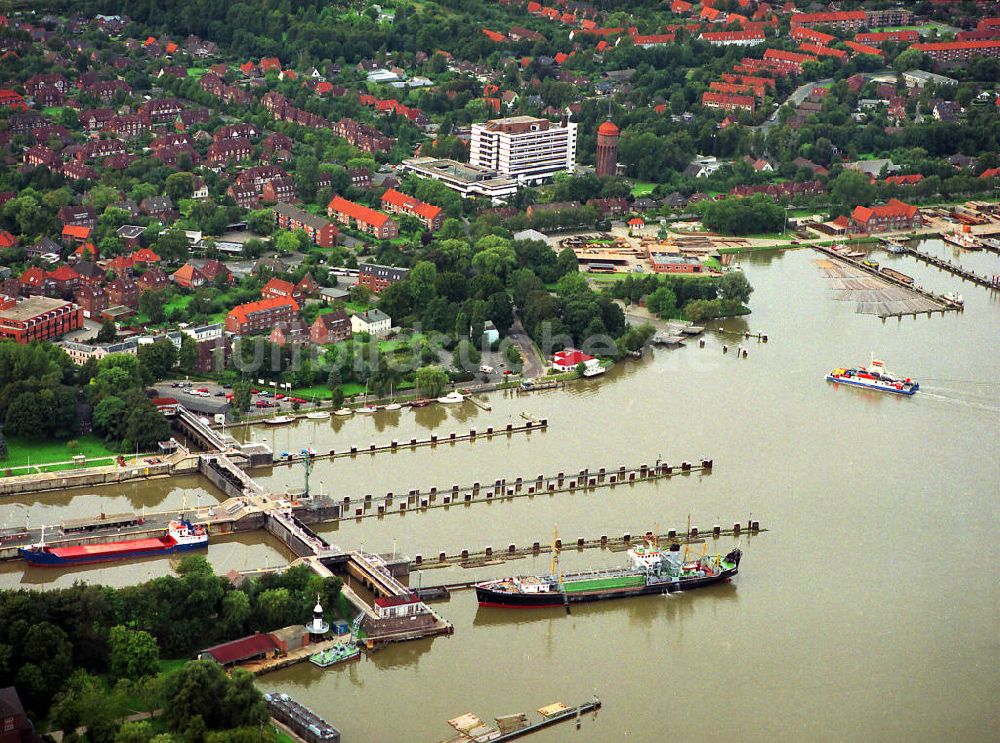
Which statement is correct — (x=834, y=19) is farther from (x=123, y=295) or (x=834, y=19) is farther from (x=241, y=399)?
(x=241, y=399)

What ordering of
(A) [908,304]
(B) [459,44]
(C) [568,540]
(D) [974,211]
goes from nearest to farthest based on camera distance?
(C) [568,540]
(A) [908,304]
(D) [974,211]
(B) [459,44]

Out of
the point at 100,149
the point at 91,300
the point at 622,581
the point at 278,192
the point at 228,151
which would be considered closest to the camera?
the point at 622,581

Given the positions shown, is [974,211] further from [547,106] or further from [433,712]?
[433,712]

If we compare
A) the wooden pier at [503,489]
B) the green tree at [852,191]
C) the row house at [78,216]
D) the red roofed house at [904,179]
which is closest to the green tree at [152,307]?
the row house at [78,216]

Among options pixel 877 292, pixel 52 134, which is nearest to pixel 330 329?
pixel 877 292

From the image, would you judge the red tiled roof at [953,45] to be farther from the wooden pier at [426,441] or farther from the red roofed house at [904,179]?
the wooden pier at [426,441]

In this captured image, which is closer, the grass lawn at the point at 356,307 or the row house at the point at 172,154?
the grass lawn at the point at 356,307

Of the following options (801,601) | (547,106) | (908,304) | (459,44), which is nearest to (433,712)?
(801,601)
